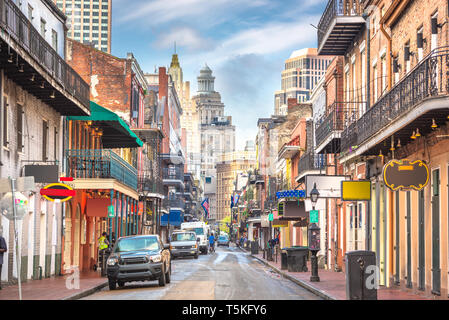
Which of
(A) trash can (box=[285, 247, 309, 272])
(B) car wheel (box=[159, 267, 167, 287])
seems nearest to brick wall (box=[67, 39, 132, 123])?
(A) trash can (box=[285, 247, 309, 272])

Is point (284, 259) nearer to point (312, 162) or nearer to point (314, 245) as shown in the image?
point (314, 245)

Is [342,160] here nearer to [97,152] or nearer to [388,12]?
[388,12]

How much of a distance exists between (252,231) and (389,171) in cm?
8909

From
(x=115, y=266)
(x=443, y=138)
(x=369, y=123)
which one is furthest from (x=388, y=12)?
(x=115, y=266)

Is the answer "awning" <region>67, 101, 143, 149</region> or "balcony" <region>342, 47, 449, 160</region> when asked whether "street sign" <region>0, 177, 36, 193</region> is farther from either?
"awning" <region>67, 101, 143, 149</region>

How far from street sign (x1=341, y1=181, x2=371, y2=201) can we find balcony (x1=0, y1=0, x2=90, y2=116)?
30.0 feet

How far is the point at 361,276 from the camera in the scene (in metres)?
17.3

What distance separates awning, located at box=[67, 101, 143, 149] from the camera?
1260 inches

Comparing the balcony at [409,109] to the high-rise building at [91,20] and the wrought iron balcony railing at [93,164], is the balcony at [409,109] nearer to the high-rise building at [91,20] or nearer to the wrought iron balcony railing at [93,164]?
the wrought iron balcony railing at [93,164]

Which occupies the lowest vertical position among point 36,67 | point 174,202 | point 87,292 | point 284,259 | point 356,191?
point 87,292

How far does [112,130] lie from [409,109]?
23904 mm

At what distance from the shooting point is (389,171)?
18.7m

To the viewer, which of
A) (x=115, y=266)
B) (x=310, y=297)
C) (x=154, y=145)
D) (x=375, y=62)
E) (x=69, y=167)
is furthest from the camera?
(x=154, y=145)

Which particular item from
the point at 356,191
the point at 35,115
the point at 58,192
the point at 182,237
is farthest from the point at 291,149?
the point at 58,192
